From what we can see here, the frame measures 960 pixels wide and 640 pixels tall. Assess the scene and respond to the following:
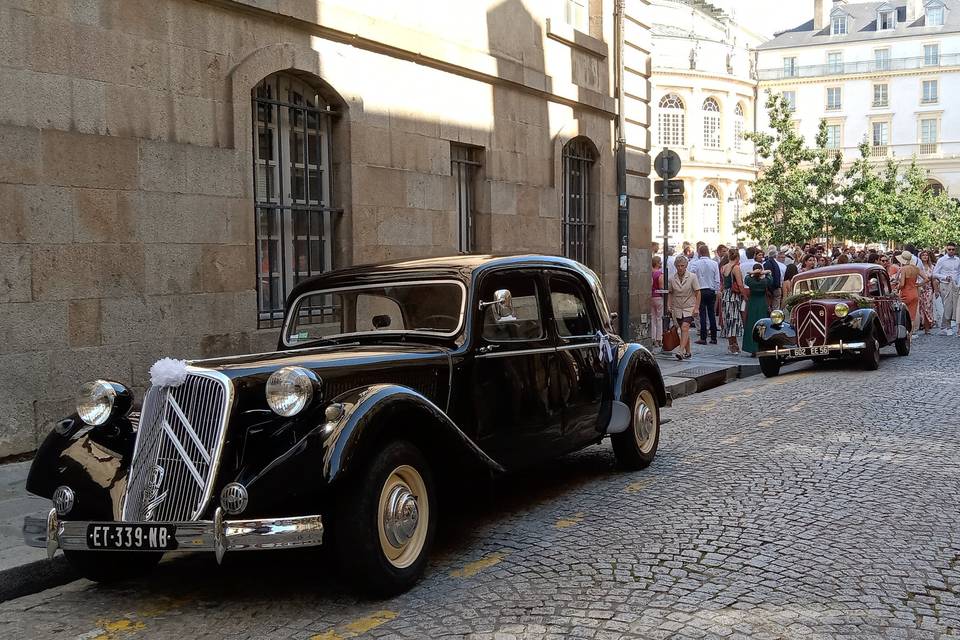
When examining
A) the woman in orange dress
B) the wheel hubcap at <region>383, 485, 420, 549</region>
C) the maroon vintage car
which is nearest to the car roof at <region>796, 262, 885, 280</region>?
the maroon vintage car

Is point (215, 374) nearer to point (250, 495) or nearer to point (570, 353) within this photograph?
point (250, 495)

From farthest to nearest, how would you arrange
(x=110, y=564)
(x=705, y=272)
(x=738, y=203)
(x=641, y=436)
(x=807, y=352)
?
(x=738, y=203) < (x=705, y=272) < (x=807, y=352) < (x=641, y=436) < (x=110, y=564)

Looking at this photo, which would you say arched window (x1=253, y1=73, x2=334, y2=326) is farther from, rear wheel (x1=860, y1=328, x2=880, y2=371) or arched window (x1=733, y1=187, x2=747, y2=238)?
arched window (x1=733, y1=187, x2=747, y2=238)

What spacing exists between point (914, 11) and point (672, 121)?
32960 mm

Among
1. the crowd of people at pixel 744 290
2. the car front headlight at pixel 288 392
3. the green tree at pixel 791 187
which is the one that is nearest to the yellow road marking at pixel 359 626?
the car front headlight at pixel 288 392

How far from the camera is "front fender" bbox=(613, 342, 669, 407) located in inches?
285

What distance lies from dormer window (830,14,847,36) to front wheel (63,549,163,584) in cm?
8833

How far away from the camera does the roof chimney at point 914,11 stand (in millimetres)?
83000

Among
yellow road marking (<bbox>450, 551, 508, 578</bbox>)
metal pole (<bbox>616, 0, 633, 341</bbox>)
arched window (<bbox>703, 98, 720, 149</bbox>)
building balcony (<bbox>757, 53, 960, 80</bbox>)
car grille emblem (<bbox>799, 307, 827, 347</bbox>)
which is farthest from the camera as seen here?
building balcony (<bbox>757, 53, 960, 80</bbox>)

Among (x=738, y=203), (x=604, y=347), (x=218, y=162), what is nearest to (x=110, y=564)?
(x=604, y=347)

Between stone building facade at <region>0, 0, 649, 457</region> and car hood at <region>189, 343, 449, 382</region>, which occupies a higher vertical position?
stone building facade at <region>0, 0, 649, 457</region>

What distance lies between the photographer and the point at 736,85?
214 ft

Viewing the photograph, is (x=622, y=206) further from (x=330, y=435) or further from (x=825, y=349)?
(x=330, y=435)

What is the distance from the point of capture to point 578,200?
649 inches
